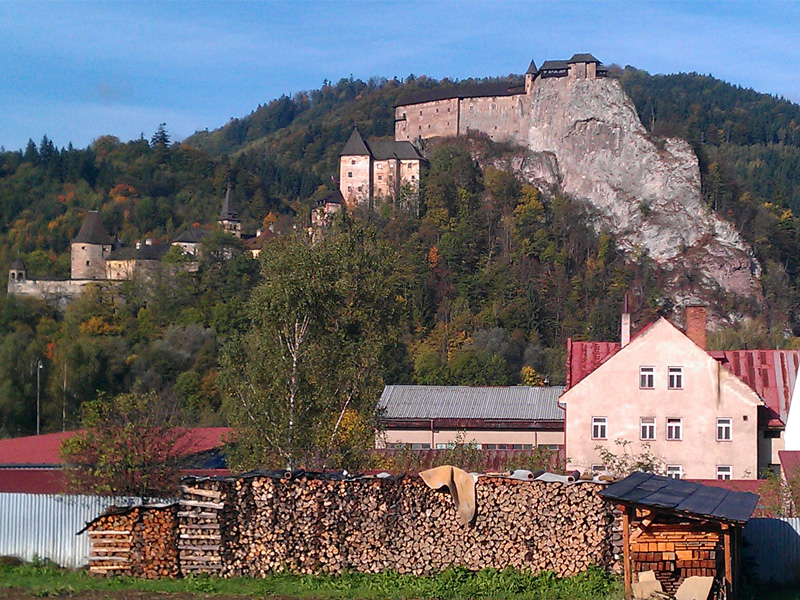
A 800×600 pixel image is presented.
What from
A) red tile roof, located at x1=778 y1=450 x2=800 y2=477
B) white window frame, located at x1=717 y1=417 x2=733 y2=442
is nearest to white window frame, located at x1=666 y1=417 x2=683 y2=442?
white window frame, located at x1=717 y1=417 x2=733 y2=442

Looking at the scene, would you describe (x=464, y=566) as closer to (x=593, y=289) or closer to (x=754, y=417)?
(x=754, y=417)

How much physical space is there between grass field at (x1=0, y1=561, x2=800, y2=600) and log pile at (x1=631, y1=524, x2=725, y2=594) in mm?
760

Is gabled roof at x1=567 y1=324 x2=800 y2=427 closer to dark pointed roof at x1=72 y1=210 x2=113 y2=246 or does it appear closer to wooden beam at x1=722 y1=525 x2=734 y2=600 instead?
wooden beam at x1=722 y1=525 x2=734 y2=600

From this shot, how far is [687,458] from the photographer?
1265 inches

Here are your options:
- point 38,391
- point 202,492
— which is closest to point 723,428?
point 202,492

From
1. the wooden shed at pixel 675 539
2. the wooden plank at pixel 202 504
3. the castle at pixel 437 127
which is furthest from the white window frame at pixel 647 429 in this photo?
the castle at pixel 437 127

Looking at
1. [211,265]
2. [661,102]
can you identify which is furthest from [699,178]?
[661,102]

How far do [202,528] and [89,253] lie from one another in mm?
109910

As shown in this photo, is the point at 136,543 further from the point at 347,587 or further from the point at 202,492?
the point at 347,587

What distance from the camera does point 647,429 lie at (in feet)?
107

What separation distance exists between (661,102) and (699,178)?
67257mm

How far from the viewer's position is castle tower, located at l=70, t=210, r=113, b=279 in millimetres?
122125

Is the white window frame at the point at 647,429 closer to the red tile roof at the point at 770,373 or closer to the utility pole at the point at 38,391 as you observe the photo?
the red tile roof at the point at 770,373

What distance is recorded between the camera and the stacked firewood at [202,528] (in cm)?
1772
